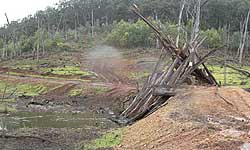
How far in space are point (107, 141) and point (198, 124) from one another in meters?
3.94

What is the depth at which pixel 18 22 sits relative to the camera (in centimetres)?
11850

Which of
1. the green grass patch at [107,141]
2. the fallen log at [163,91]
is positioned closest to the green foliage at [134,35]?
the fallen log at [163,91]

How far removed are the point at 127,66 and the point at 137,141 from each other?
44399 mm

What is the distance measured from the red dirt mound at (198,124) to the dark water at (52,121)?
484 centimetres

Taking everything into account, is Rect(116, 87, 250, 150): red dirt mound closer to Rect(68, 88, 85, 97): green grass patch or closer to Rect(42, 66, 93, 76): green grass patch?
Rect(68, 88, 85, 97): green grass patch

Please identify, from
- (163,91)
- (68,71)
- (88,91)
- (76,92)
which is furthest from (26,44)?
(163,91)

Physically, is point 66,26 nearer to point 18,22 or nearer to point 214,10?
point 18,22

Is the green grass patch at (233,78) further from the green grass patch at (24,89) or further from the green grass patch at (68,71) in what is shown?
the green grass patch at (24,89)

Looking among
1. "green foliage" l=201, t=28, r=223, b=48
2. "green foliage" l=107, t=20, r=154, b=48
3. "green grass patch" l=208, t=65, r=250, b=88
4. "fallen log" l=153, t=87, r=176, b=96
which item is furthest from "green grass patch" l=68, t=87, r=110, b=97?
"green foliage" l=107, t=20, r=154, b=48

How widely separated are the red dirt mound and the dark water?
4.84m

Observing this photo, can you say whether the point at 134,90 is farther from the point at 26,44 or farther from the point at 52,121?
the point at 26,44

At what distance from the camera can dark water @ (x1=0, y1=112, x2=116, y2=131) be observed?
24.6 metres

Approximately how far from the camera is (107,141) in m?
18.4

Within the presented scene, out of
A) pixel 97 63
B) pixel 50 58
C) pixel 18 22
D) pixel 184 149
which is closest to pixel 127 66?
pixel 97 63
